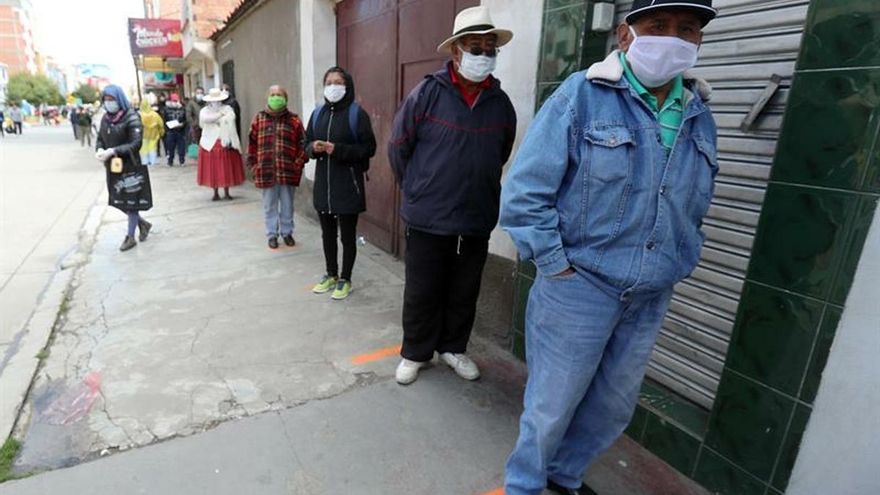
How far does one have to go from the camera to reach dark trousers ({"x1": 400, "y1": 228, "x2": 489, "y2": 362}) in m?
2.89

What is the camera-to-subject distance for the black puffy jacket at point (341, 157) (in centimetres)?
395

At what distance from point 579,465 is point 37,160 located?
64.2ft

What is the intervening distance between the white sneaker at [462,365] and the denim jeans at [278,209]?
3286 millimetres

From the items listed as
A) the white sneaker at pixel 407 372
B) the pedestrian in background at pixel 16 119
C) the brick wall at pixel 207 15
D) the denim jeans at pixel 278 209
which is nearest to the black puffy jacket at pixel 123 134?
the denim jeans at pixel 278 209

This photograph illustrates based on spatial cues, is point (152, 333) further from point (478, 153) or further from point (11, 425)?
point (478, 153)

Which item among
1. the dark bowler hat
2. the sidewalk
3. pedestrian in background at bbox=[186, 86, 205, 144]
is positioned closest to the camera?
the dark bowler hat

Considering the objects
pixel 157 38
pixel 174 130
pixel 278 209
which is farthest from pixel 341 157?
pixel 157 38

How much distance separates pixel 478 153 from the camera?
270 centimetres

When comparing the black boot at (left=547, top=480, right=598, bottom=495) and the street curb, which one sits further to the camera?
the street curb

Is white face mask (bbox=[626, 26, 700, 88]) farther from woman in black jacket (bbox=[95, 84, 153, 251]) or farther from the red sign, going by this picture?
the red sign

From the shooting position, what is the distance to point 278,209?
Answer: 5816mm

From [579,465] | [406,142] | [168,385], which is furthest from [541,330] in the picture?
[168,385]

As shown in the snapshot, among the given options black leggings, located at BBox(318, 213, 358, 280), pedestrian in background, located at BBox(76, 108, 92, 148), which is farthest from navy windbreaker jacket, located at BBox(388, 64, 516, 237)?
pedestrian in background, located at BBox(76, 108, 92, 148)

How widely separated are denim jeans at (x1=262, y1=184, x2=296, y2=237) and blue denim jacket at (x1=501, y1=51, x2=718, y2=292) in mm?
4447
